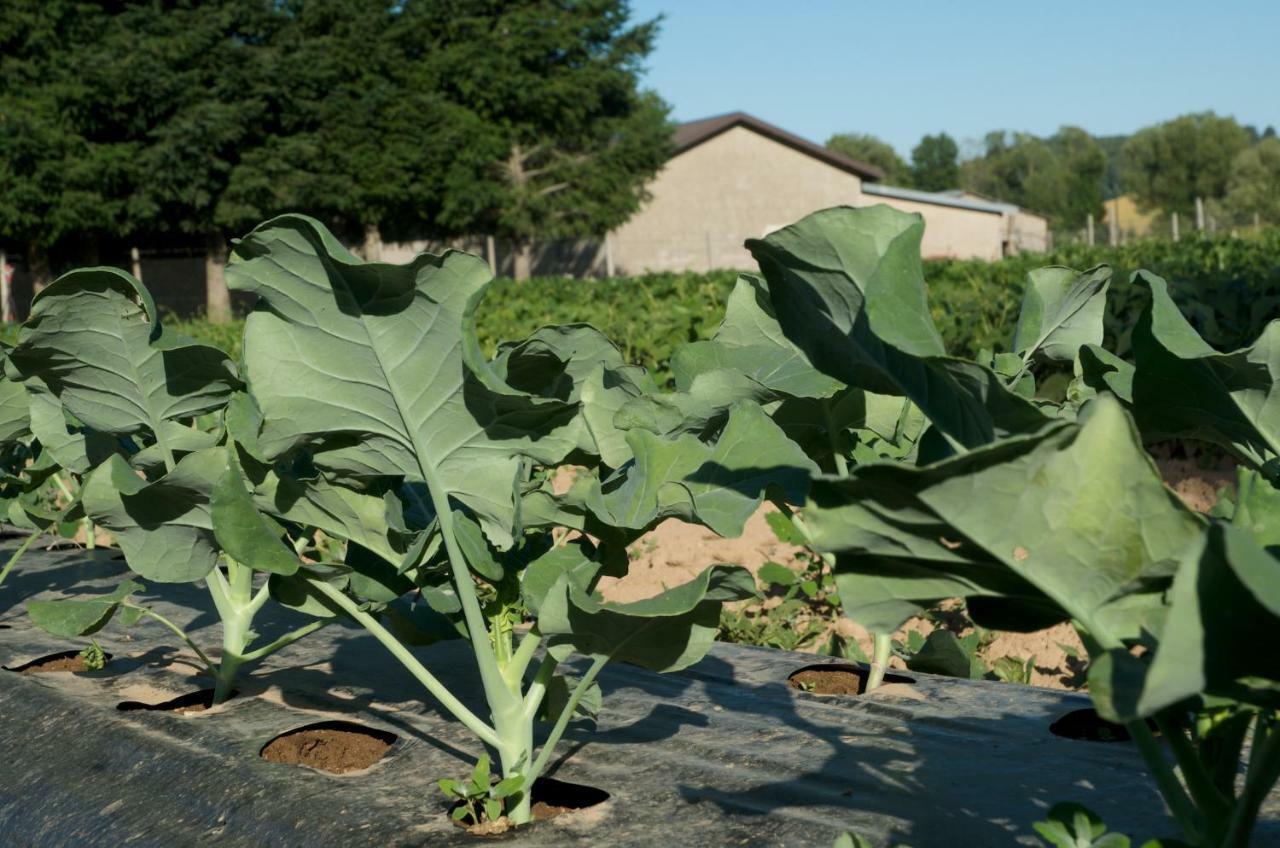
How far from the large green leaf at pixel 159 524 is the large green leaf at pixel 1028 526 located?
4.15ft

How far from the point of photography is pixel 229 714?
237cm

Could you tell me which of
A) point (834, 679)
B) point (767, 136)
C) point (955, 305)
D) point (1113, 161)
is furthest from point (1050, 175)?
point (834, 679)

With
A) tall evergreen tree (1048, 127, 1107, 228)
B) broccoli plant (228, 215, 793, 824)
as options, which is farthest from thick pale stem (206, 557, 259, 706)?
tall evergreen tree (1048, 127, 1107, 228)

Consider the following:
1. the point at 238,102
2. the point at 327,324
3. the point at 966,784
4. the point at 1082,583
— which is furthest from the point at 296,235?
the point at 238,102

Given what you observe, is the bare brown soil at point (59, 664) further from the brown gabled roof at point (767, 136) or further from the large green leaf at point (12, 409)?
the brown gabled roof at point (767, 136)

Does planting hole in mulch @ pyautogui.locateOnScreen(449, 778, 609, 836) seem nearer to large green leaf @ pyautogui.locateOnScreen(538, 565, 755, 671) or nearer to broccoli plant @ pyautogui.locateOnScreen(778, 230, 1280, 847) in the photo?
large green leaf @ pyautogui.locateOnScreen(538, 565, 755, 671)

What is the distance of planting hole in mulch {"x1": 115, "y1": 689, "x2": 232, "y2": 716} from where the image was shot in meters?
2.46

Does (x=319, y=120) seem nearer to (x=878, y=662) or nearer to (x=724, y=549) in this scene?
(x=724, y=549)

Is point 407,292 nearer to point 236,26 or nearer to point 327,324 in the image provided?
point 327,324

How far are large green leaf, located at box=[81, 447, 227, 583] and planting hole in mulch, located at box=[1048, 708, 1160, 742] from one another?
56.5 inches

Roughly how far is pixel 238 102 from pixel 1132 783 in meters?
25.3

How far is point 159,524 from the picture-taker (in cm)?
205

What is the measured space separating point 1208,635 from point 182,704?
2142 mm

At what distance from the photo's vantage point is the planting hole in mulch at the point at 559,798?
6.05 ft
